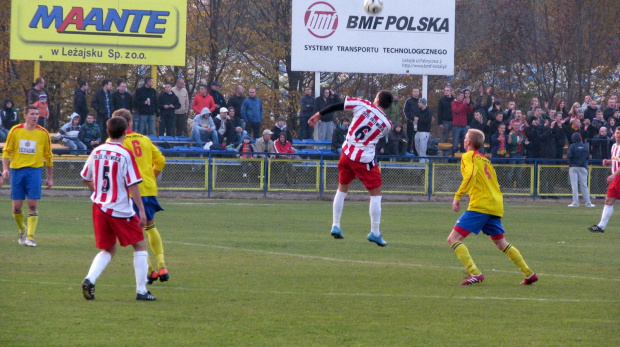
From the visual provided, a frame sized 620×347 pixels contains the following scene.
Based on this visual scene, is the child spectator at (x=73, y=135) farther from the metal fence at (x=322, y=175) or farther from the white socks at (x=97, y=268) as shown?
the white socks at (x=97, y=268)

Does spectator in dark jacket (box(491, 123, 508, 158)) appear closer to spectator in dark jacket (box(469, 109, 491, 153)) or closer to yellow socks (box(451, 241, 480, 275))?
spectator in dark jacket (box(469, 109, 491, 153))

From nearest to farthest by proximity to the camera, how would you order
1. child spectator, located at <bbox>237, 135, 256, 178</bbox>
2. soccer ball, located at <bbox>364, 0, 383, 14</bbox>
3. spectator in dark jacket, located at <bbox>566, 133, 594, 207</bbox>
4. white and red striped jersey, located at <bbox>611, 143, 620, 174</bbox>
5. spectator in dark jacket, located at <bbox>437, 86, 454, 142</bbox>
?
white and red striped jersey, located at <bbox>611, 143, 620, 174</bbox> → spectator in dark jacket, located at <bbox>566, 133, 594, 207</bbox> → child spectator, located at <bbox>237, 135, 256, 178</bbox> → spectator in dark jacket, located at <bbox>437, 86, 454, 142</bbox> → soccer ball, located at <bbox>364, 0, 383, 14</bbox>

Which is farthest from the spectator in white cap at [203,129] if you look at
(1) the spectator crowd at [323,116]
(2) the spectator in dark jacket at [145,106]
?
(2) the spectator in dark jacket at [145,106]

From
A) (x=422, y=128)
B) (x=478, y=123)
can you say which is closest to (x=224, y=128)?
(x=422, y=128)

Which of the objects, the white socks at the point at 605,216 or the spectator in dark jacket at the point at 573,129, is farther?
the spectator in dark jacket at the point at 573,129

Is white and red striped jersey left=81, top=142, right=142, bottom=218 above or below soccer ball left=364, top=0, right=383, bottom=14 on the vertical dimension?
below

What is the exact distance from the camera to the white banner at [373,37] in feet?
104

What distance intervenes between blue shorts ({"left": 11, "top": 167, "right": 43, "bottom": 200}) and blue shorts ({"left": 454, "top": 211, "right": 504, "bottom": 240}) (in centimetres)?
667

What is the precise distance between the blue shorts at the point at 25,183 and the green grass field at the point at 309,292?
2.65 ft

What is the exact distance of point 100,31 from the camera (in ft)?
97.7

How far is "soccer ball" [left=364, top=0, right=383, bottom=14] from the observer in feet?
102

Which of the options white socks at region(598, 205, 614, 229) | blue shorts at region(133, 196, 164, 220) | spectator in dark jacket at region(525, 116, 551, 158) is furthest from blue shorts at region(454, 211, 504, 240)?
spectator in dark jacket at region(525, 116, 551, 158)

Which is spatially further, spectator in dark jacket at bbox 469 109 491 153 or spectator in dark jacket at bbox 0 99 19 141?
spectator in dark jacket at bbox 469 109 491 153

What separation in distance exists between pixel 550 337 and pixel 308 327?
2012 millimetres
